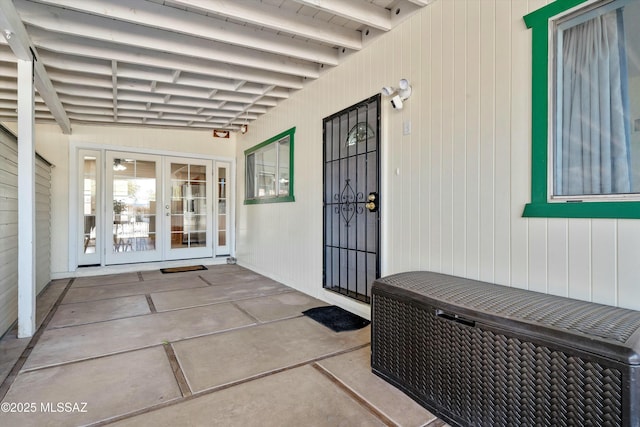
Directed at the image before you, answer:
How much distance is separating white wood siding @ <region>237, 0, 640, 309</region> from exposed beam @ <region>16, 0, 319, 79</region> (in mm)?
910

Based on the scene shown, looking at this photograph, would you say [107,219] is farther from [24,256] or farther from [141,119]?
[24,256]

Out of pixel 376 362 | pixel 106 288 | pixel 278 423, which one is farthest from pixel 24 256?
pixel 376 362

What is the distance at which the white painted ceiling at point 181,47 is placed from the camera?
2658 mm

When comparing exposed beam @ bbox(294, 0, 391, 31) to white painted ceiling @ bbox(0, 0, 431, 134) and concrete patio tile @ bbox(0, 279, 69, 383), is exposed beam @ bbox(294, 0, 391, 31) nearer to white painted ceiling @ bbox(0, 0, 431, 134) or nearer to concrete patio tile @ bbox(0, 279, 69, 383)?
white painted ceiling @ bbox(0, 0, 431, 134)

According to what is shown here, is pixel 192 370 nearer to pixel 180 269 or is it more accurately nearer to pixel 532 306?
pixel 532 306

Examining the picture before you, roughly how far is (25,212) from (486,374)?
3.62m

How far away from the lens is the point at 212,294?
4.17 meters

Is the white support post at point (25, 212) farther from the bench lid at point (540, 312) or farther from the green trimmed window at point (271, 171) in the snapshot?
the bench lid at point (540, 312)

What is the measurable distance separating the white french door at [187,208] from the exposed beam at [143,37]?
132 inches

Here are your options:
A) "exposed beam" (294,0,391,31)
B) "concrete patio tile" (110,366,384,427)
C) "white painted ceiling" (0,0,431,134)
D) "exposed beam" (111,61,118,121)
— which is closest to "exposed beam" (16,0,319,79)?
"white painted ceiling" (0,0,431,134)

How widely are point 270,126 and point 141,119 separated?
232cm

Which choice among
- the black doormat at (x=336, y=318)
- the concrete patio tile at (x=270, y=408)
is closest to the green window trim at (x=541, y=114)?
the concrete patio tile at (x=270, y=408)

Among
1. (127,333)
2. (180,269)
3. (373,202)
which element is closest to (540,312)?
(373,202)

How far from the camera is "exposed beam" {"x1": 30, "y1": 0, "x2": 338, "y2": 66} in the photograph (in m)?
2.56
